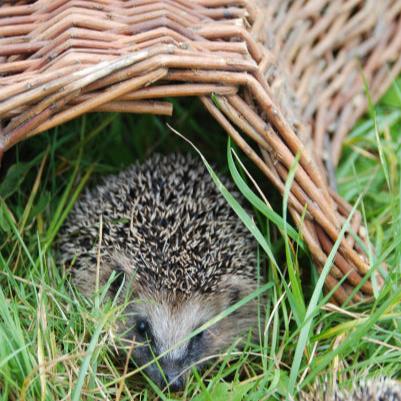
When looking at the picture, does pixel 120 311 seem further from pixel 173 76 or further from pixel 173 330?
pixel 173 76

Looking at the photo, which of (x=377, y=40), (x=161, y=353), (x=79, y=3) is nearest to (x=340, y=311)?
(x=161, y=353)

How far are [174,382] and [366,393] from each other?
580 millimetres

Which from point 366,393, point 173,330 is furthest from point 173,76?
point 366,393

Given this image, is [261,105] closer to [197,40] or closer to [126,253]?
[197,40]

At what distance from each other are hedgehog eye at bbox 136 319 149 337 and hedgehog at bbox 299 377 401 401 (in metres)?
0.60

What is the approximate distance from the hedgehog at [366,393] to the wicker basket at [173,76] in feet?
1.15

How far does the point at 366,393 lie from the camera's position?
5.82ft

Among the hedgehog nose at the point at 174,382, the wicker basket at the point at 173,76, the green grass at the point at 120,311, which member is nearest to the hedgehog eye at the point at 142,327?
the green grass at the point at 120,311

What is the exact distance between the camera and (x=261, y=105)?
6.56 ft

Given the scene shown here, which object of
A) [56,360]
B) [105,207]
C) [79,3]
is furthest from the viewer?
[105,207]

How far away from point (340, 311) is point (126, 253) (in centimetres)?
70

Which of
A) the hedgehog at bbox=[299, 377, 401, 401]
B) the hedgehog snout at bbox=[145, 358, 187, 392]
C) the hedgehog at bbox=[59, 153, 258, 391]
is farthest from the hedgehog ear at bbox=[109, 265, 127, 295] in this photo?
the hedgehog at bbox=[299, 377, 401, 401]

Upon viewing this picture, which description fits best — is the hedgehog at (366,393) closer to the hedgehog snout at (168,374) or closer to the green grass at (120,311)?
the green grass at (120,311)

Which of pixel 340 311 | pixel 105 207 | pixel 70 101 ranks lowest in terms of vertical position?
pixel 340 311
